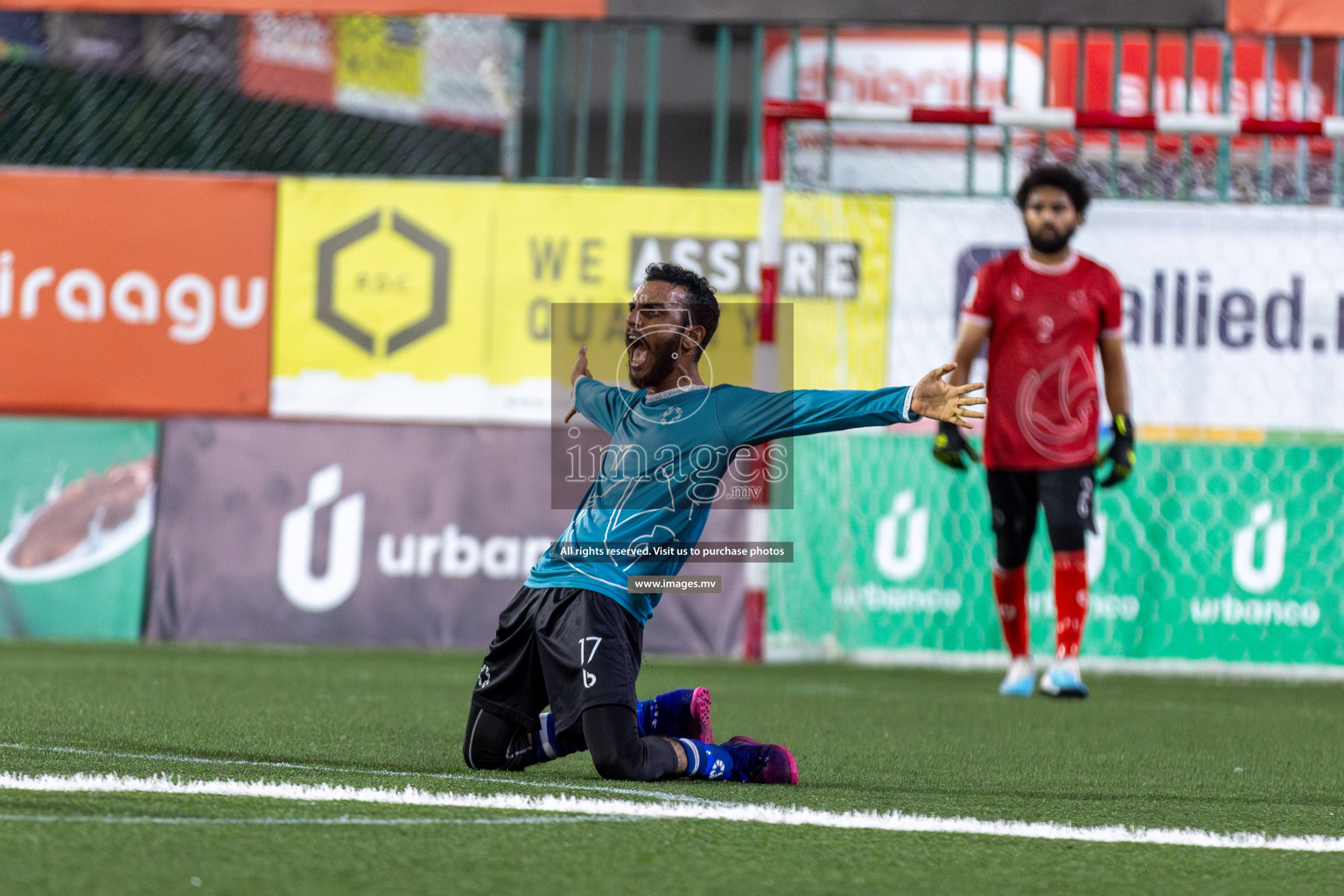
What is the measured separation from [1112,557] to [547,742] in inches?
176

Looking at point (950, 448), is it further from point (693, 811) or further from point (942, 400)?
point (693, 811)

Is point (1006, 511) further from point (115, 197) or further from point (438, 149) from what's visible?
point (438, 149)

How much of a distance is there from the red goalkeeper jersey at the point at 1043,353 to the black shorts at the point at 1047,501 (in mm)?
45

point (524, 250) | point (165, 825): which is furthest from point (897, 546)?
point (165, 825)

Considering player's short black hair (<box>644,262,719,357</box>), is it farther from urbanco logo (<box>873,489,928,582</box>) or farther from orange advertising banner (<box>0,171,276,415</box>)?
orange advertising banner (<box>0,171,276,415</box>)

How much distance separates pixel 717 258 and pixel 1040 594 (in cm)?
209

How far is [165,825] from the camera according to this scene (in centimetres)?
271

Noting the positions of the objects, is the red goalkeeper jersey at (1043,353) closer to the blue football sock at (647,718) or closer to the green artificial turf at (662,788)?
the green artificial turf at (662,788)

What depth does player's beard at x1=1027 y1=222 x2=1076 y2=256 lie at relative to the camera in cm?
627

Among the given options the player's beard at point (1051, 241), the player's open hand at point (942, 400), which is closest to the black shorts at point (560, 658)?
the player's open hand at point (942, 400)

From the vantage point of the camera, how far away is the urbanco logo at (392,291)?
835cm

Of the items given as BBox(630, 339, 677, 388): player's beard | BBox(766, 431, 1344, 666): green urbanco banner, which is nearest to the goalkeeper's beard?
BBox(766, 431, 1344, 666): green urbanco banner

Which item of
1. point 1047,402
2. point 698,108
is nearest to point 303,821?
point 1047,402

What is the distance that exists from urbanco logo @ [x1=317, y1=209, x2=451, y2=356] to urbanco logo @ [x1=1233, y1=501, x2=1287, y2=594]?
3.68 m
